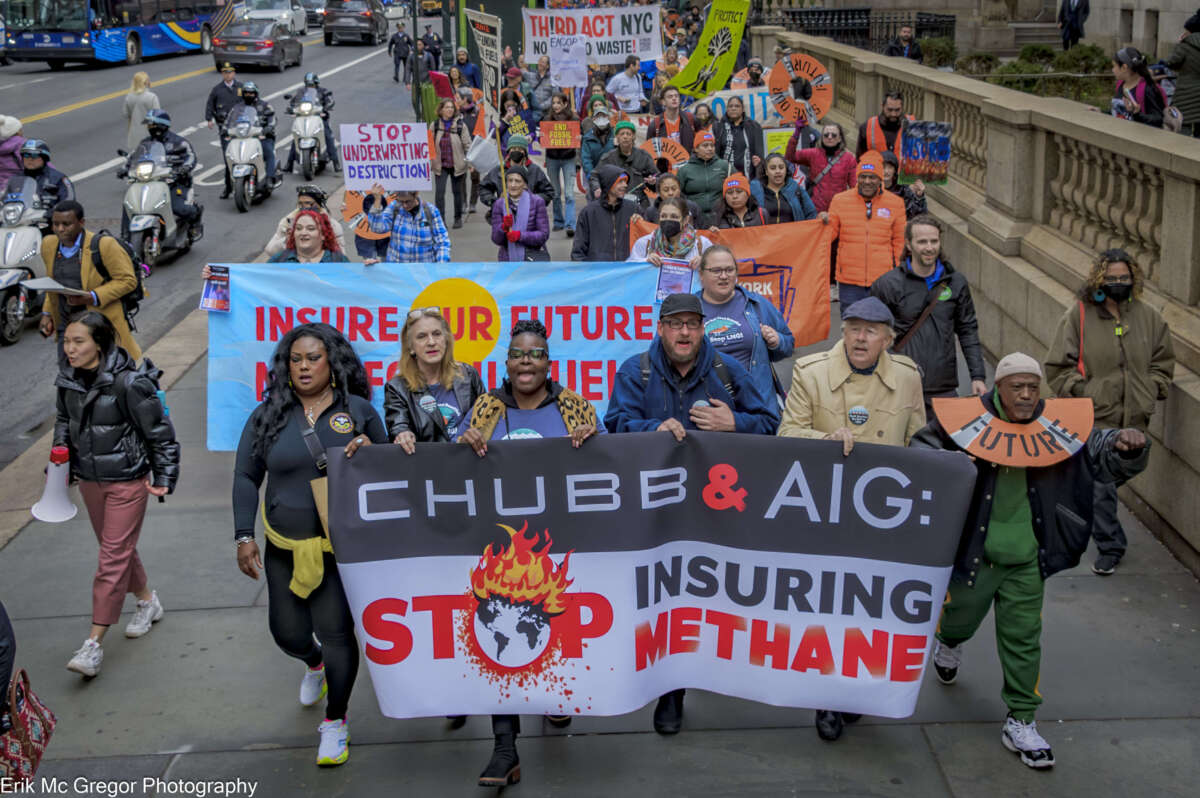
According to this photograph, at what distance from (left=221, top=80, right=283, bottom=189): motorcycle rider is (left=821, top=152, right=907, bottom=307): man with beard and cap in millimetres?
12606

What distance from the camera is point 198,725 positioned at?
5961mm

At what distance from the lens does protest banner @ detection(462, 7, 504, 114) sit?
15.7 m

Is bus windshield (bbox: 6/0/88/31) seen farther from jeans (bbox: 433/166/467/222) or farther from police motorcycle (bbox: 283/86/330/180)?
jeans (bbox: 433/166/467/222)

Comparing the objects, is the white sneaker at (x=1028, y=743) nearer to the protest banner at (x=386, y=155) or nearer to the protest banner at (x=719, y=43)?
the protest banner at (x=386, y=155)

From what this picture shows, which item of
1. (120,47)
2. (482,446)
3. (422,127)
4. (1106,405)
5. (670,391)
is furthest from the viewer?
(120,47)

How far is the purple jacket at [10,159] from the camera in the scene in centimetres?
1498

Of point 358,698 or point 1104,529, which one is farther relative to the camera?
point 1104,529

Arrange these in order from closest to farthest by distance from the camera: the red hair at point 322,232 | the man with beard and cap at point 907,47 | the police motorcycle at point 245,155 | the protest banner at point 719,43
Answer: the red hair at point 322,232, the protest banner at point 719,43, the police motorcycle at point 245,155, the man with beard and cap at point 907,47

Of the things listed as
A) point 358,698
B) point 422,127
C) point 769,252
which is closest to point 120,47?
point 422,127

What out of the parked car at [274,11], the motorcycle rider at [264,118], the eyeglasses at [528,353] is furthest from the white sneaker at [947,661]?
the parked car at [274,11]

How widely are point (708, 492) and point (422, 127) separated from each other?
797 centimetres

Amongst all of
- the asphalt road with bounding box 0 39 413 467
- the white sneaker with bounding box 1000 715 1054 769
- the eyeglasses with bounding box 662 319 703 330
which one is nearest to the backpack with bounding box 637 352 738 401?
the eyeglasses with bounding box 662 319 703 330

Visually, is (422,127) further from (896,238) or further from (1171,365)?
(1171,365)

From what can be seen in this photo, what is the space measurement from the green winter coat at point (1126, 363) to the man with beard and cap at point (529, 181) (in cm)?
656
